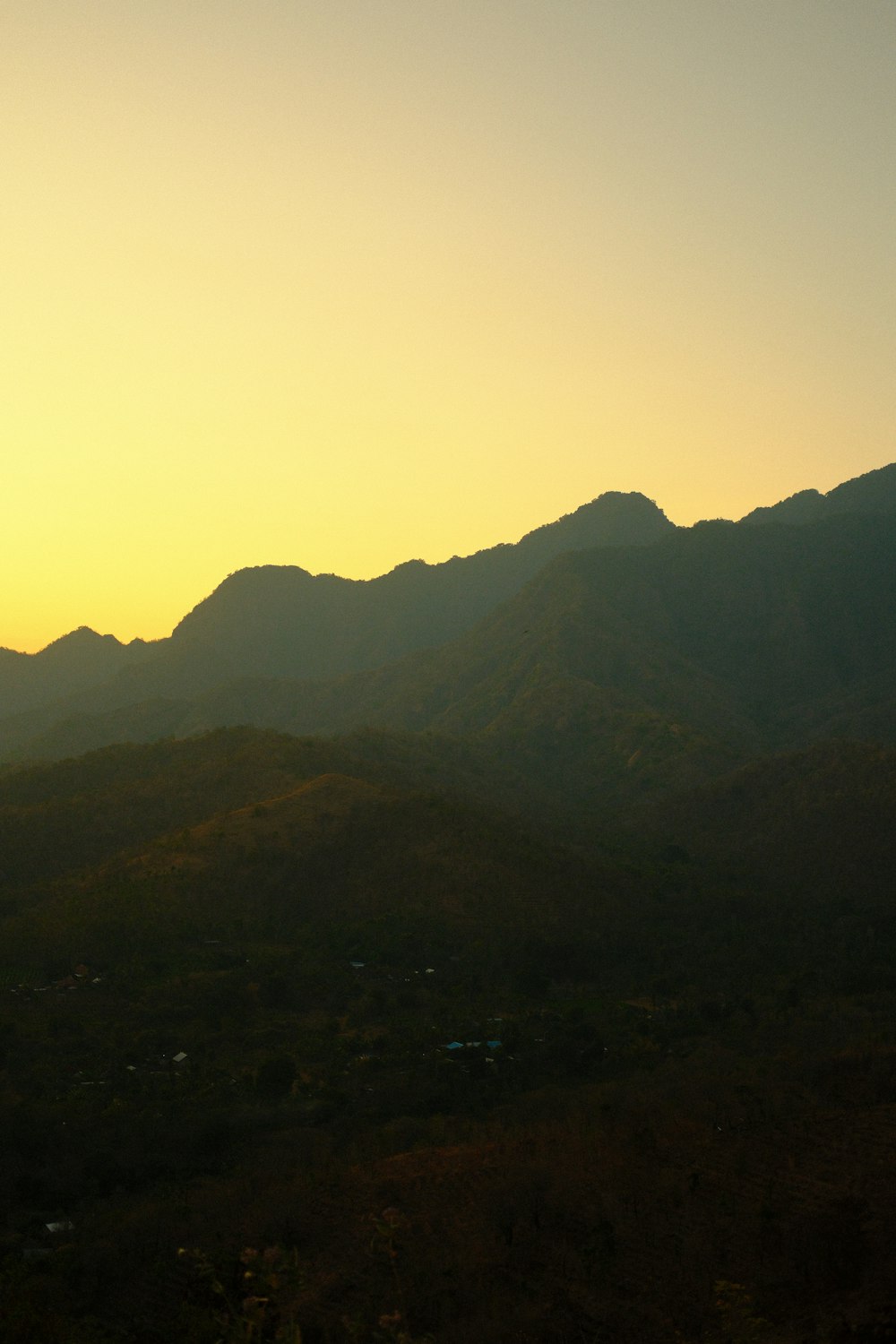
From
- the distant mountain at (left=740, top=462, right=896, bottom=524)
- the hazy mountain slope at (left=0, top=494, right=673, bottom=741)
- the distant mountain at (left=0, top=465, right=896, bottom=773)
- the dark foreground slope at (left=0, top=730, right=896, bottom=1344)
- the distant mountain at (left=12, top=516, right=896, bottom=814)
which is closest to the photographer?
the dark foreground slope at (left=0, top=730, right=896, bottom=1344)

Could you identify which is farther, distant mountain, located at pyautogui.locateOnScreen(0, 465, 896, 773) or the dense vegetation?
distant mountain, located at pyautogui.locateOnScreen(0, 465, 896, 773)

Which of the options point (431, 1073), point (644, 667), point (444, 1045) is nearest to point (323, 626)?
point (644, 667)

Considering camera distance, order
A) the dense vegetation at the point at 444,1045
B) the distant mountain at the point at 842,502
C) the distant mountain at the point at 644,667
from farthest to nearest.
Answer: the distant mountain at the point at 842,502 < the distant mountain at the point at 644,667 < the dense vegetation at the point at 444,1045

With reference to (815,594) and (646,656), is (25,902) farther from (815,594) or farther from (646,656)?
(815,594)

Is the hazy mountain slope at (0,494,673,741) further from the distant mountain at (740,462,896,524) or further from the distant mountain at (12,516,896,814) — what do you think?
the distant mountain at (12,516,896,814)

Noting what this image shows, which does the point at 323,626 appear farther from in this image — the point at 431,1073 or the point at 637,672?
the point at 431,1073

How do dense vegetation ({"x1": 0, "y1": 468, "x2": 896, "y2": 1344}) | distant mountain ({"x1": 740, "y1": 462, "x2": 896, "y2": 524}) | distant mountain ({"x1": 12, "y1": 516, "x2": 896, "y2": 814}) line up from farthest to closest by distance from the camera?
distant mountain ({"x1": 740, "y1": 462, "x2": 896, "y2": 524}), distant mountain ({"x1": 12, "y1": 516, "x2": 896, "y2": 814}), dense vegetation ({"x1": 0, "y1": 468, "x2": 896, "y2": 1344})

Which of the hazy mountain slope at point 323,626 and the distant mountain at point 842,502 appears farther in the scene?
the hazy mountain slope at point 323,626

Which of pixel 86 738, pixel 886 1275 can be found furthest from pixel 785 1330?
pixel 86 738

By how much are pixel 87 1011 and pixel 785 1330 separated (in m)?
25.4

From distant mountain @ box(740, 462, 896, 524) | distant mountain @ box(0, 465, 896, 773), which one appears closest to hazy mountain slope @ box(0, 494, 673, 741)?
distant mountain @ box(0, 465, 896, 773)

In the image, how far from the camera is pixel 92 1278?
52.4ft

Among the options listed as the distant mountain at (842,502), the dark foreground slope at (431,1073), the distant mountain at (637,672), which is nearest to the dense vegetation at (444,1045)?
the dark foreground slope at (431,1073)

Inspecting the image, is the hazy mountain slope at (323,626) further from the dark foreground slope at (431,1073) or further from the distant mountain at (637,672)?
the dark foreground slope at (431,1073)
